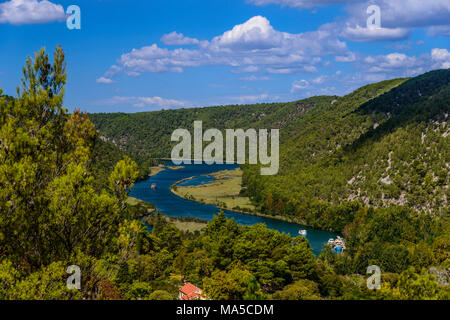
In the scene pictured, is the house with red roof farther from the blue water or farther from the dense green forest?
the blue water

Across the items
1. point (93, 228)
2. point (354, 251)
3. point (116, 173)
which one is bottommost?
point (354, 251)

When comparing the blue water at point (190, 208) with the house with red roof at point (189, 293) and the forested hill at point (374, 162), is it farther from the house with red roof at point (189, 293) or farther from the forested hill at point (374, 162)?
the house with red roof at point (189, 293)

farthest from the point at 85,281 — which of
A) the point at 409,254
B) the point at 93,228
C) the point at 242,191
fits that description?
the point at 242,191

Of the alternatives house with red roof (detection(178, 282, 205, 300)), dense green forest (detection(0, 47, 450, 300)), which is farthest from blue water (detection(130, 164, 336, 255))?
house with red roof (detection(178, 282, 205, 300))

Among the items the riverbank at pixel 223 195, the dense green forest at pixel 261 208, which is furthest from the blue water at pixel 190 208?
the dense green forest at pixel 261 208

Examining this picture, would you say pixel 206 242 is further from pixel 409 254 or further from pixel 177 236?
pixel 409 254
